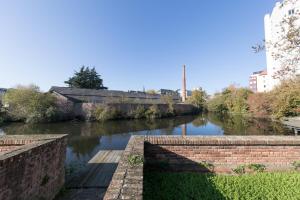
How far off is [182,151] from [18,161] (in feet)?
11.2

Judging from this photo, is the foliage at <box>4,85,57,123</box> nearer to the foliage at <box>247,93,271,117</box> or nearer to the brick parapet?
the brick parapet

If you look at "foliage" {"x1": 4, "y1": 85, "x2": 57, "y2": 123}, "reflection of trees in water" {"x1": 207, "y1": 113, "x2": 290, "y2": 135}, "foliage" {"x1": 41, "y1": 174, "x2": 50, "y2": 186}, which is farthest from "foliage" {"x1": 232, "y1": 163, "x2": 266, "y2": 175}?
"foliage" {"x1": 4, "y1": 85, "x2": 57, "y2": 123}

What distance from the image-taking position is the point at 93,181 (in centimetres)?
626

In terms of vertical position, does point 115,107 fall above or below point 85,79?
below

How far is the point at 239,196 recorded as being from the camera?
3984 mm

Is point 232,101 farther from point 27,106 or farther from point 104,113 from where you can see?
point 27,106

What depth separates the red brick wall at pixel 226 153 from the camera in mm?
4637

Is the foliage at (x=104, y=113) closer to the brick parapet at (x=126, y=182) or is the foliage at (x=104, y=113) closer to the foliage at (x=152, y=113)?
the foliage at (x=152, y=113)

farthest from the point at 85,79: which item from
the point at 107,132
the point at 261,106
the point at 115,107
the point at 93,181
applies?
the point at 93,181

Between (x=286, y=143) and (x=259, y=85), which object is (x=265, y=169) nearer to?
(x=286, y=143)

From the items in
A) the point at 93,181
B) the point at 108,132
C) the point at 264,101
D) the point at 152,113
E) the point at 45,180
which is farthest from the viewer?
the point at 152,113

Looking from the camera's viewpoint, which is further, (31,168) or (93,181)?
(93,181)

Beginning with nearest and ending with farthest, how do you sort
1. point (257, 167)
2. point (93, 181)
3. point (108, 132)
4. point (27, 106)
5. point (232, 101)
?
1. point (257, 167)
2. point (93, 181)
3. point (108, 132)
4. point (27, 106)
5. point (232, 101)

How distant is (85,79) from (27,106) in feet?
79.1
